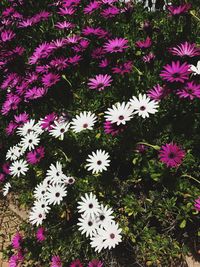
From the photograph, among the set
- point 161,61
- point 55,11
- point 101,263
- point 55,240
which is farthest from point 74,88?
point 101,263

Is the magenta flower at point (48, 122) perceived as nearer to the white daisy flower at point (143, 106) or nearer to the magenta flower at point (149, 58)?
the white daisy flower at point (143, 106)

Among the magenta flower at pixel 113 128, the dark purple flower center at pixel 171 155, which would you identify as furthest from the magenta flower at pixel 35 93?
the dark purple flower center at pixel 171 155

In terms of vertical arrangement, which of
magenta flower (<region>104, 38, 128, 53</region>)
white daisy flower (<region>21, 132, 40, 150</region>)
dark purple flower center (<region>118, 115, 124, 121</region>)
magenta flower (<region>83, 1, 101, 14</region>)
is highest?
magenta flower (<region>83, 1, 101, 14</region>)

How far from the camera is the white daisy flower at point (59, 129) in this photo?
2.65m

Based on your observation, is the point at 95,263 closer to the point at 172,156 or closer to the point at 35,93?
the point at 172,156

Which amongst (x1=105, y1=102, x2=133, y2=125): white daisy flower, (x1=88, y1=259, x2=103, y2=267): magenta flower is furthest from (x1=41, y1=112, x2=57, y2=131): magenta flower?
(x1=88, y1=259, x2=103, y2=267): magenta flower

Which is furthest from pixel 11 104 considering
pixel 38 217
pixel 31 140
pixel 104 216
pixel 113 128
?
pixel 104 216

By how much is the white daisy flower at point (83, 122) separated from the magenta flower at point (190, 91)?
61cm

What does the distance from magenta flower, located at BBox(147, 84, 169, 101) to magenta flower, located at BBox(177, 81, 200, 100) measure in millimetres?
184

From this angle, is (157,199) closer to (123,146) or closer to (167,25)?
(123,146)

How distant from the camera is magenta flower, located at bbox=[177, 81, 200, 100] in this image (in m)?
2.29

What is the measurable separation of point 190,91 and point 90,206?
88 cm

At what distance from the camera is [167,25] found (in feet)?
10.5

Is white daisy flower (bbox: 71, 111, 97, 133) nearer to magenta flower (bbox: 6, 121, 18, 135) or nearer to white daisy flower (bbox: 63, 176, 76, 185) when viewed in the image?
white daisy flower (bbox: 63, 176, 76, 185)
